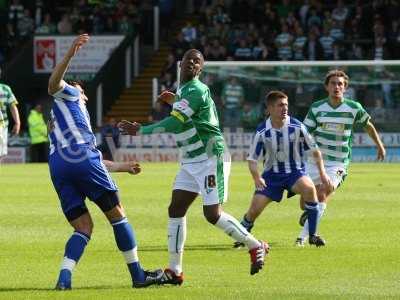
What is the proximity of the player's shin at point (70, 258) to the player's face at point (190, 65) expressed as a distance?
1669 mm

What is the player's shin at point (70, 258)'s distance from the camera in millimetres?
10641

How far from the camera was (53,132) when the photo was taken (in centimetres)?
1085

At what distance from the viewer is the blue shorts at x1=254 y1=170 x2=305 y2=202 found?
47.2 ft

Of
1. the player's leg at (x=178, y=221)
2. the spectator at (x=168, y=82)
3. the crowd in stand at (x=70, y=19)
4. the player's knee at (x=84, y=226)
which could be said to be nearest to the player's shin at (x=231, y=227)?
the player's leg at (x=178, y=221)

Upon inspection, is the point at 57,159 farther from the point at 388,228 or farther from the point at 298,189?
the point at 388,228

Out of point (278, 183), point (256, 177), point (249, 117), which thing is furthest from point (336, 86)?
point (249, 117)

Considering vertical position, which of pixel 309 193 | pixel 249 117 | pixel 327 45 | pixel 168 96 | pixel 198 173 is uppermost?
pixel 168 96

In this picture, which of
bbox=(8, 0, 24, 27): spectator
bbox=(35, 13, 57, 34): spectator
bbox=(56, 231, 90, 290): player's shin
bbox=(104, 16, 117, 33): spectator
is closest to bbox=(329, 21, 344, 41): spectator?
bbox=(104, 16, 117, 33): spectator

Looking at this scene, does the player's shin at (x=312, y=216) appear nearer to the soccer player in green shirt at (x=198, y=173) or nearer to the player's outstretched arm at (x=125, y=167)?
the soccer player in green shirt at (x=198, y=173)

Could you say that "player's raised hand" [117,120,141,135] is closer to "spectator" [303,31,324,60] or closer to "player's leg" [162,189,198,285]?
"player's leg" [162,189,198,285]

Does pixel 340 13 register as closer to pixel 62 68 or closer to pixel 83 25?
pixel 83 25

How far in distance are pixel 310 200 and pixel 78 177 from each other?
4390 millimetres

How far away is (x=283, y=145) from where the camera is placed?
560 inches

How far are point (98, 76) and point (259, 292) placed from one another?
101 feet
